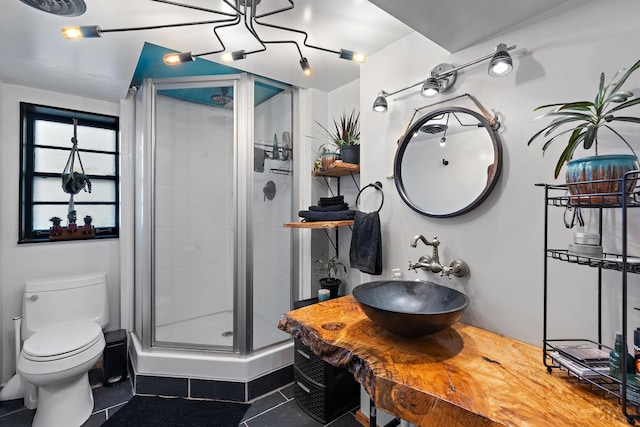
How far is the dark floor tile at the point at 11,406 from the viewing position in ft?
6.05

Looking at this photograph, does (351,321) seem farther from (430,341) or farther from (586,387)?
(586,387)

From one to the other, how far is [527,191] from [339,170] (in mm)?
1142

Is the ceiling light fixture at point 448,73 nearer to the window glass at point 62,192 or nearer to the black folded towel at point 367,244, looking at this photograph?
the black folded towel at point 367,244

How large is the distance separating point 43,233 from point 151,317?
41.1 inches

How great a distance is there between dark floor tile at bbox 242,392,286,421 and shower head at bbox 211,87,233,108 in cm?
214

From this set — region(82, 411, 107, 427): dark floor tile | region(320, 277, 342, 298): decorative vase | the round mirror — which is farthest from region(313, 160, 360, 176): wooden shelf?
region(82, 411, 107, 427): dark floor tile

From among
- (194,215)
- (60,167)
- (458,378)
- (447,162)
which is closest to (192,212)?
(194,215)

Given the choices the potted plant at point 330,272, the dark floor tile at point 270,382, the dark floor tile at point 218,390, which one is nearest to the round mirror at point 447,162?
the potted plant at point 330,272

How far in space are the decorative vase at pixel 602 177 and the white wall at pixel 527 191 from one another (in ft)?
0.79

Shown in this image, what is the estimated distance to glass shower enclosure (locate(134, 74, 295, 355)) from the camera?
6.86ft

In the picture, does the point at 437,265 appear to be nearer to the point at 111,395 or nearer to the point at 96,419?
the point at 96,419

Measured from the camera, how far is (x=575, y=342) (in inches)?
39.8

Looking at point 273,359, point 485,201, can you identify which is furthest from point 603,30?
point 273,359

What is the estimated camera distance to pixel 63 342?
175 centimetres
